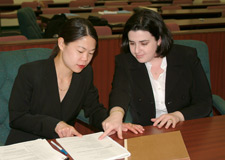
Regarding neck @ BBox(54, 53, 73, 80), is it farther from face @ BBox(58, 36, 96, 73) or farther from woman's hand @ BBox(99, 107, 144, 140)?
woman's hand @ BBox(99, 107, 144, 140)

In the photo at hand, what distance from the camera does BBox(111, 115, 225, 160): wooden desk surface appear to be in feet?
4.58

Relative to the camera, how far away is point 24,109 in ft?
5.84

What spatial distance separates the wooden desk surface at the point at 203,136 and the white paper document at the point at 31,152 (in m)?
0.31

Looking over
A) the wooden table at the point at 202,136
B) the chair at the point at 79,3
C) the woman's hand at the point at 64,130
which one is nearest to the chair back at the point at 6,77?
the woman's hand at the point at 64,130

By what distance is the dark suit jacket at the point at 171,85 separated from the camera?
2047 millimetres

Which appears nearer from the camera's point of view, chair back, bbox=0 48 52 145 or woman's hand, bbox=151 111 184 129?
woman's hand, bbox=151 111 184 129

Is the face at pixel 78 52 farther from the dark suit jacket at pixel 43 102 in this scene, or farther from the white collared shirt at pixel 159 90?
the white collared shirt at pixel 159 90

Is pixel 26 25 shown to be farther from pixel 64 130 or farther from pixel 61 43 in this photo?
pixel 64 130

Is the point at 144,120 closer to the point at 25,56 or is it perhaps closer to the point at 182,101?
the point at 182,101

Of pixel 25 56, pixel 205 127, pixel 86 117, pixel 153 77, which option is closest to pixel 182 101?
pixel 153 77

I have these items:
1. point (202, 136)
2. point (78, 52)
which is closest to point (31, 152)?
point (78, 52)

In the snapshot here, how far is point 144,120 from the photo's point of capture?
2.12 metres

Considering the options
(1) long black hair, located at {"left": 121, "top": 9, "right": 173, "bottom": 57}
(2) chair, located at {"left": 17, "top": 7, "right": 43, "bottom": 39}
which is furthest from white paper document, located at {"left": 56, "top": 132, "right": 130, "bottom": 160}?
(2) chair, located at {"left": 17, "top": 7, "right": 43, "bottom": 39}

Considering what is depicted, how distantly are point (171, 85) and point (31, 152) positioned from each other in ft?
3.43
